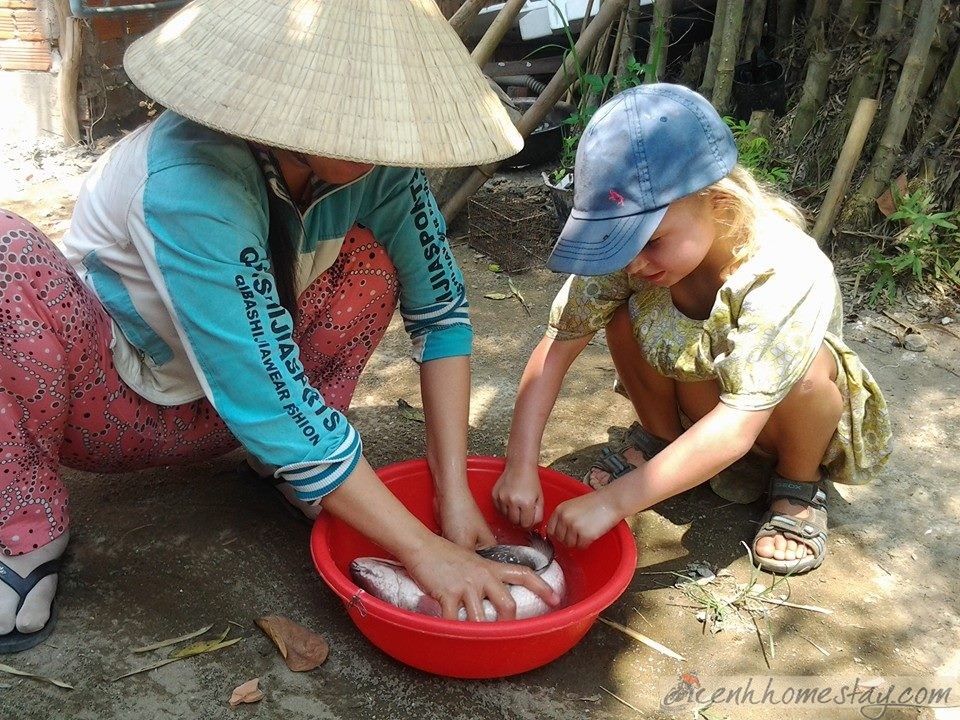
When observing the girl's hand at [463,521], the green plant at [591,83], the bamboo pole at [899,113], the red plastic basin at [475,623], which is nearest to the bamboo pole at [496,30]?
the green plant at [591,83]

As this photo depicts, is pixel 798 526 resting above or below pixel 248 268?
below

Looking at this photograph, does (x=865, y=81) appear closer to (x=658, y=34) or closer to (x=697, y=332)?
(x=658, y=34)

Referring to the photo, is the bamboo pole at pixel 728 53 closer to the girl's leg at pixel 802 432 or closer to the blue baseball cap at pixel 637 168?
the girl's leg at pixel 802 432

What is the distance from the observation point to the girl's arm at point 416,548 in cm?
151

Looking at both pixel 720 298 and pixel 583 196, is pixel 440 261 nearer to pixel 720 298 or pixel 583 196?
pixel 583 196

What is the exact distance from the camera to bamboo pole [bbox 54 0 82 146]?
159 inches

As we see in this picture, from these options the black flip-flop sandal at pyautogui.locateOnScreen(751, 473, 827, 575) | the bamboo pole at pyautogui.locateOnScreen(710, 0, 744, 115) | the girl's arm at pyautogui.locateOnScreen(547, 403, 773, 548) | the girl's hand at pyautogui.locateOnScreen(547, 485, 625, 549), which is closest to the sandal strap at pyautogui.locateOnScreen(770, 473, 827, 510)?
the black flip-flop sandal at pyautogui.locateOnScreen(751, 473, 827, 575)

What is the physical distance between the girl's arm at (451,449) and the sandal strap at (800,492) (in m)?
0.62

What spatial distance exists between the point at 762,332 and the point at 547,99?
6.67ft

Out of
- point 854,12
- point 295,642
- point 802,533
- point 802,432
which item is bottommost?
point 295,642

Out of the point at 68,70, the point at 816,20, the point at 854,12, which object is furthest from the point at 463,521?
the point at 68,70

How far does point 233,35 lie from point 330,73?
6.6 inches

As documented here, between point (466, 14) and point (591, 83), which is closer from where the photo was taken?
point (466, 14)

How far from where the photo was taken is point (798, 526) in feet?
6.26
